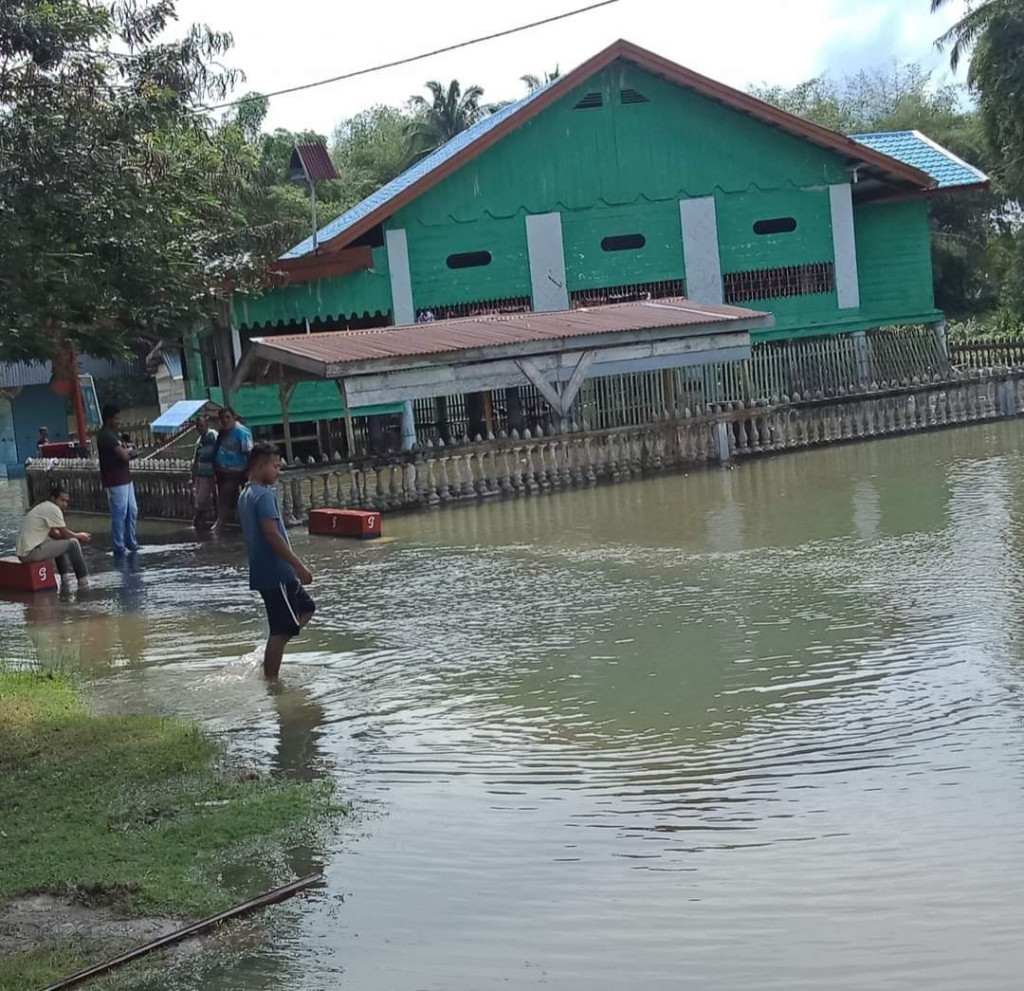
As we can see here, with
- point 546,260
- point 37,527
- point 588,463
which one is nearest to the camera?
point 37,527

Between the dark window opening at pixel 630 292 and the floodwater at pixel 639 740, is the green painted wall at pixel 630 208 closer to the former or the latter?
the dark window opening at pixel 630 292

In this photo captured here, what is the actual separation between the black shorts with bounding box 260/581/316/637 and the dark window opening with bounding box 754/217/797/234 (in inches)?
886

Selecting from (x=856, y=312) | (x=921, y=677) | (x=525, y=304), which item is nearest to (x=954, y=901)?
(x=921, y=677)

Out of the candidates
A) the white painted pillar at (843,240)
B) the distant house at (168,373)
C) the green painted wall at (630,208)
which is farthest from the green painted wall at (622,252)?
the distant house at (168,373)

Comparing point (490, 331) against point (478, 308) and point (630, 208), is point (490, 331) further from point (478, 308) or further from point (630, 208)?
point (630, 208)

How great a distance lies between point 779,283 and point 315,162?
10.2 metres

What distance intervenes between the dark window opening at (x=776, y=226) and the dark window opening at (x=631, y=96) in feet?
11.7

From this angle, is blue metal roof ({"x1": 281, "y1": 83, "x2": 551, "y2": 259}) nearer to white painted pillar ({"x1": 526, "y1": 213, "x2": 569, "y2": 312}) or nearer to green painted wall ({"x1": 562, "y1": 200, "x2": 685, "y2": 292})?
white painted pillar ({"x1": 526, "y1": 213, "x2": 569, "y2": 312})

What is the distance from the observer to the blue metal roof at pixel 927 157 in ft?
102

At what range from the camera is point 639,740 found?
A: 820cm

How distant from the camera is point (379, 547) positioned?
17500 mm

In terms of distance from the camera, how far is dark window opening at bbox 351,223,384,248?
28.5 metres

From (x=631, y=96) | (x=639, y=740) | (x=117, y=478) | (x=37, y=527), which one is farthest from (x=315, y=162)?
(x=639, y=740)

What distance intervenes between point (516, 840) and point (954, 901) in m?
2.01
